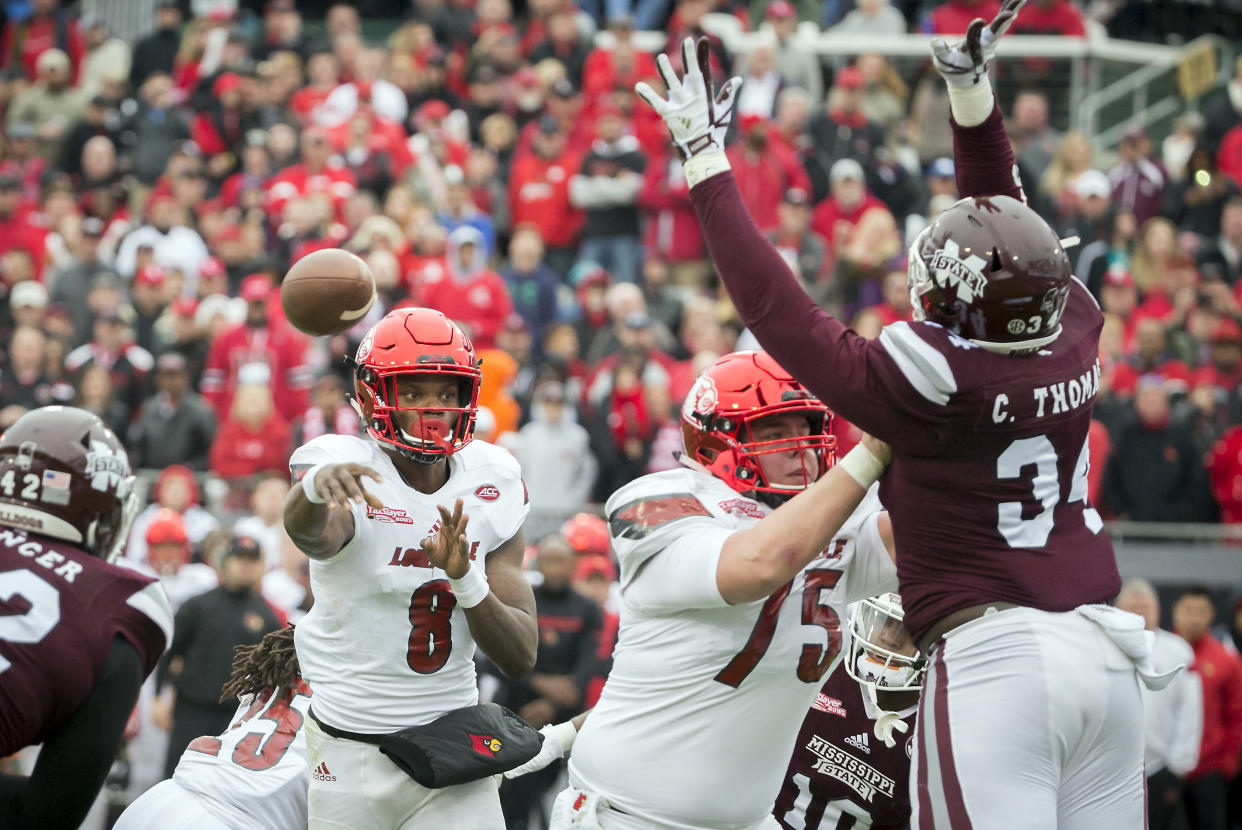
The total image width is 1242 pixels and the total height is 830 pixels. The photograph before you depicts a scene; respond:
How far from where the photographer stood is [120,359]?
1206 cm

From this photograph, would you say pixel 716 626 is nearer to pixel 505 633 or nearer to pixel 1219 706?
pixel 505 633

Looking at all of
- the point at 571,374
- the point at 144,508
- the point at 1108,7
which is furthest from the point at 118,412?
the point at 1108,7

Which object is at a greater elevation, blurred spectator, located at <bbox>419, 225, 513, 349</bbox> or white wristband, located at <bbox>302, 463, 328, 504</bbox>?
white wristband, located at <bbox>302, 463, 328, 504</bbox>

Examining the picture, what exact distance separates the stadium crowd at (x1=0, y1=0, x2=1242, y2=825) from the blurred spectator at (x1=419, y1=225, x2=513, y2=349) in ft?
0.07

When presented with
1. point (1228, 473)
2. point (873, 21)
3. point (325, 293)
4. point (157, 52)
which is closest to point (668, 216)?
point (873, 21)

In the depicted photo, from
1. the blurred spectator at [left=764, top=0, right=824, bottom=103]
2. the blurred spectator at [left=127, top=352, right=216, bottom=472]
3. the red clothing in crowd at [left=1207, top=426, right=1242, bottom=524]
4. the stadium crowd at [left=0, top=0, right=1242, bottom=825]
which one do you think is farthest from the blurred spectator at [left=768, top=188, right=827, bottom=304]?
the blurred spectator at [left=127, top=352, right=216, bottom=472]

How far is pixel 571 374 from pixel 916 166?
4031 millimetres

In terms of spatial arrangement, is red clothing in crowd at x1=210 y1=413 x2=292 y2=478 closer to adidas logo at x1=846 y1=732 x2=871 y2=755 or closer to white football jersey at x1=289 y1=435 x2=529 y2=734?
white football jersey at x1=289 y1=435 x2=529 y2=734

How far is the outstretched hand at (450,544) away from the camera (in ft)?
13.4

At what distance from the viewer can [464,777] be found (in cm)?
435

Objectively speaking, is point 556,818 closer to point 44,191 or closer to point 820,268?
point 820,268

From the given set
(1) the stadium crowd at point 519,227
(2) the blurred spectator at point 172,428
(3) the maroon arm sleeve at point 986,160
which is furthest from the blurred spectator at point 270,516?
(3) the maroon arm sleeve at point 986,160

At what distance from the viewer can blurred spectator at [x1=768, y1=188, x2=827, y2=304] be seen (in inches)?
493

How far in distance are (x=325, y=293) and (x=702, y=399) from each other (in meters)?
1.21
